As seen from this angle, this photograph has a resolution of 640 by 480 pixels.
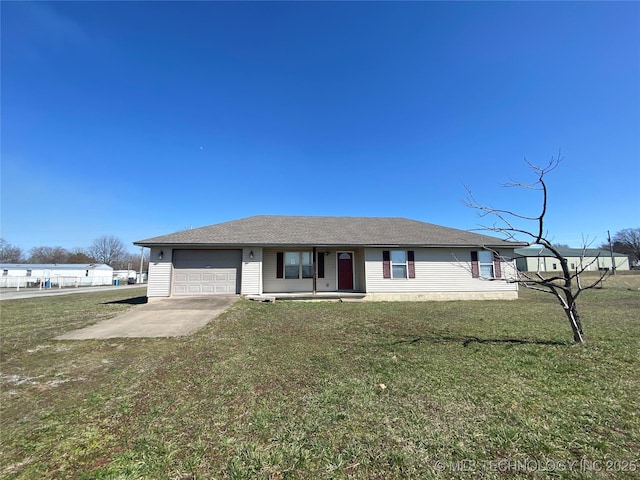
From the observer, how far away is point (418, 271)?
13086mm

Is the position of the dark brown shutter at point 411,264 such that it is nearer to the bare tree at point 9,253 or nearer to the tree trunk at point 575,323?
the tree trunk at point 575,323

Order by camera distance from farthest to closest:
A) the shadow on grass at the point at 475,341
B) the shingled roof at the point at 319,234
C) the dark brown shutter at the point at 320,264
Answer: the dark brown shutter at the point at 320,264 < the shingled roof at the point at 319,234 < the shadow on grass at the point at 475,341

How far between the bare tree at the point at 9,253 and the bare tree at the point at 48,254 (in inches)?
73.9

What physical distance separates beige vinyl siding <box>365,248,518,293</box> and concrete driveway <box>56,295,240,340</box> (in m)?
6.30

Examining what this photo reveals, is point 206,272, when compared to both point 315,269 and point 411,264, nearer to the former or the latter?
point 315,269

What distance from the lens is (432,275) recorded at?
13141mm

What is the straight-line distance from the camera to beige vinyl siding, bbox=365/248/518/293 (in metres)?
12.8

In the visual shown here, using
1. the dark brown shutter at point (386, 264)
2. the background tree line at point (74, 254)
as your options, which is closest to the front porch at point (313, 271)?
the dark brown shutter at point (386, 264)

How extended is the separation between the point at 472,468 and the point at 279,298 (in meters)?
10.2

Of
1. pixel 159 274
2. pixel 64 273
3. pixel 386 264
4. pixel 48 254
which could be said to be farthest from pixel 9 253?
pixel 386 264

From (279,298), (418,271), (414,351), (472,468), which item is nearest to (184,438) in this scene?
(472,468)

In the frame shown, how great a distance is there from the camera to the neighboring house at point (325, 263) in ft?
39.5

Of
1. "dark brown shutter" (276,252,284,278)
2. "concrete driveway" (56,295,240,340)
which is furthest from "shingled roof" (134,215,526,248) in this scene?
"concrete driveway" (56,295,240,340)

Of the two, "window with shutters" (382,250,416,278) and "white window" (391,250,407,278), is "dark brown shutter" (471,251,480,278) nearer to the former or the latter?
"window with shutters" (382,250,416,278)
